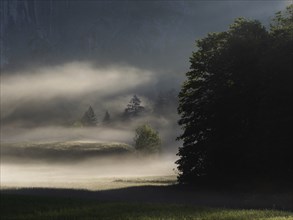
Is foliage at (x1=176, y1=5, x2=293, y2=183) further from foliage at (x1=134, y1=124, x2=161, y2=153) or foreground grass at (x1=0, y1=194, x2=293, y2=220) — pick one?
foliage at (x1=134, y1=124, x2=161, y2=153)

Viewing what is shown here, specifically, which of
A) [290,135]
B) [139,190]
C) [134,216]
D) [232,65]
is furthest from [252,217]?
[232,65]

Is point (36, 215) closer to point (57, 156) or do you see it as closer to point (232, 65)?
point (232, 65)

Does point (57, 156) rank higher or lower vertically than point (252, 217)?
higher

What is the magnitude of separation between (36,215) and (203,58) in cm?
3233

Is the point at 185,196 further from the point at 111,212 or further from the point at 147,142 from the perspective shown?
the point at 147,142

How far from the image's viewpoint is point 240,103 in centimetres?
4528

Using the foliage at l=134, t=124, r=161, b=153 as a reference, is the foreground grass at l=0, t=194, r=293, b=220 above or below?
below

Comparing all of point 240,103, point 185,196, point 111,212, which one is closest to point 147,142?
point 240,103

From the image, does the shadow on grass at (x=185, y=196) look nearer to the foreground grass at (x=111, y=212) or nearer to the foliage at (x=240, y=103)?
the foliage at (x=240, y=103)

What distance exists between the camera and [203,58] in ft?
166

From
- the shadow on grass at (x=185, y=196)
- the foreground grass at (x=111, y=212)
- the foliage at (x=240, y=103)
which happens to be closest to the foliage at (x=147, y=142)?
the foliage at (x=240, y=103)

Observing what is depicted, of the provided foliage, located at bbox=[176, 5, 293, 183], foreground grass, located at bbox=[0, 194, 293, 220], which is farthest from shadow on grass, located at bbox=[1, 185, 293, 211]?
foreground grass, located at bbox=[0, 194, 293, 220]

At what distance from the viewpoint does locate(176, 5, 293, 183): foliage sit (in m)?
40.9

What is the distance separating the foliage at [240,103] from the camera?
134 ft
